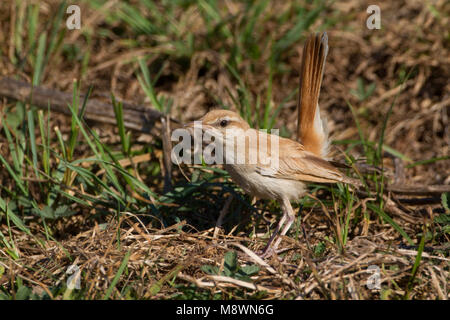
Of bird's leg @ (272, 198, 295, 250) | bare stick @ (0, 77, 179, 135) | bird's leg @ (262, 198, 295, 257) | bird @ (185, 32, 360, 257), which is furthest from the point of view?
bare stick @ (0, 77, 179, 135)

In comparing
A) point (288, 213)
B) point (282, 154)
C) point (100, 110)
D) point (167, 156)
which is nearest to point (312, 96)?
point (282, 154)

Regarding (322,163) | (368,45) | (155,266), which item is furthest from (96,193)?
(368,45)

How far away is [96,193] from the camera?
470 cm

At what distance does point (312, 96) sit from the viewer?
451cm

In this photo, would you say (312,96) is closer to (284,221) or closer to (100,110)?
(284,221)

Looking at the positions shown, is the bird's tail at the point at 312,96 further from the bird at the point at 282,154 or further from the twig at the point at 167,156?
the twig at the point at 167,156

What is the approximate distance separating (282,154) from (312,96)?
64cm

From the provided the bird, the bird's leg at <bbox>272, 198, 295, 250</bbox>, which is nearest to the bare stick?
the bird

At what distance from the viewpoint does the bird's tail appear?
4387mm

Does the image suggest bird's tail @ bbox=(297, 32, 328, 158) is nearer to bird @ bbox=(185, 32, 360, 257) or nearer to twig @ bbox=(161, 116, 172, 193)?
bird @ bbox=(185, 32, 360, 257)

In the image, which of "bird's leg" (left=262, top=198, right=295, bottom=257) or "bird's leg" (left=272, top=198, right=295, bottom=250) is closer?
"bird's leg" (left=262, top=198, right=295, bottom=257)

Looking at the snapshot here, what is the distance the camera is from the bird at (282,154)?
4.00m

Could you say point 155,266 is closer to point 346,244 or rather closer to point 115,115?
point 346,244

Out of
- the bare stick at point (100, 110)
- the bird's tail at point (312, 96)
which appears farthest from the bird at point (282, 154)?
the bare stick at point (100, 110)
